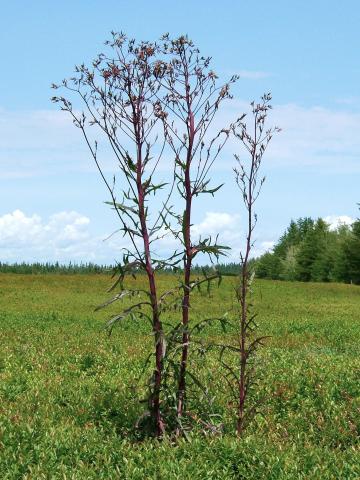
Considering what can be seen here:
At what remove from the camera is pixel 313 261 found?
93.2 metres

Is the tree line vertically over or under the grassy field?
over

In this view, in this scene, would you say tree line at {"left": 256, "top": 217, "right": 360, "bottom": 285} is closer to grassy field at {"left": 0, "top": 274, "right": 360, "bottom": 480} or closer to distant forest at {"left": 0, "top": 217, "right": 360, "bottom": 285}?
distant forest at {"left": 0, "top": 217, "right": 360, "bottom": 285}

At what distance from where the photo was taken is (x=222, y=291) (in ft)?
143

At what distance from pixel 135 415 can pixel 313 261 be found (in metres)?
85.5

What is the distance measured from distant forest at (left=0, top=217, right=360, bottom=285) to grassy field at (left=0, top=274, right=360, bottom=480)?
4748 centimetres

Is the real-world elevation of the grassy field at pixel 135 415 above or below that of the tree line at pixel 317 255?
below

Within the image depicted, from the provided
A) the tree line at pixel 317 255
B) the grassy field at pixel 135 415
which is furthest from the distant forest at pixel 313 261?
the grassy field at pixel 135 415

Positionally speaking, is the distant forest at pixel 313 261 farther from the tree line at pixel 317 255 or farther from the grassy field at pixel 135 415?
the grassy field at pixel 135 415

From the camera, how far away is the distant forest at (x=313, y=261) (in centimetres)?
7769

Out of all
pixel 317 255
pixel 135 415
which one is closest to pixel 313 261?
pixel 317 255

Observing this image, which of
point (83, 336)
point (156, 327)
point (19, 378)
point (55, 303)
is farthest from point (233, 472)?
point (55, 303)

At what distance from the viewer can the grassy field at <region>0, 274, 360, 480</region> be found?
303 inches

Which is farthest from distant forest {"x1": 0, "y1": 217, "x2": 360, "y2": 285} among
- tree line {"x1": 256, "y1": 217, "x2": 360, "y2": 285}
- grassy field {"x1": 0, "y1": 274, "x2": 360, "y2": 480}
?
grassy field {"x1": 0, "y1": 274, "x2": 360, "y2": 480}

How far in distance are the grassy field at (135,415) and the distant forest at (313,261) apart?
47479 mm
